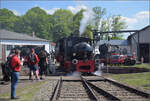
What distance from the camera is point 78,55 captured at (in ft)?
55.1

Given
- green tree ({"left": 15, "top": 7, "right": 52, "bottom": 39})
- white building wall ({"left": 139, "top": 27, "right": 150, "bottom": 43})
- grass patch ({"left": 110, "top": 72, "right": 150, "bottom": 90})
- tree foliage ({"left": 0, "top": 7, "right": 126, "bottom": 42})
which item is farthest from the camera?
green tree ({"left": 15, "top": 7, "right": 52, "bottom": 39})

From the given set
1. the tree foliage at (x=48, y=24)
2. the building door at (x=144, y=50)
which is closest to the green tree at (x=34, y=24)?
the tree foliage at (x=48, y=24)

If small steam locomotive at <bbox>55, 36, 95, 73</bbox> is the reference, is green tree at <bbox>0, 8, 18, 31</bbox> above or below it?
above

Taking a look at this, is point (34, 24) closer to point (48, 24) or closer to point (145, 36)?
point (48, 24)

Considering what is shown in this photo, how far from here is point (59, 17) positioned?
10025cm

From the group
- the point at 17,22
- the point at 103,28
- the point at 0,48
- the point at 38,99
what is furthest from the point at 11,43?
the point at 17,22

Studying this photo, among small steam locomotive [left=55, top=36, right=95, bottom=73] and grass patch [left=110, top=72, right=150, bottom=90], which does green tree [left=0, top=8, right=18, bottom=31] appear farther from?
grass patch [left=110, top=72, right=150, bottom=90]

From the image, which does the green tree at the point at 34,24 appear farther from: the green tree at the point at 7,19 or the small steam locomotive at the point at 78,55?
the small steam locomotive at the point at 78,55

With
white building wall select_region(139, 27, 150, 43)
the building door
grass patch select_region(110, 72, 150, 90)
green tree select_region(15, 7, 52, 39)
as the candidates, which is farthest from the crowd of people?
green tree select_region(15, 7, 52, 39)

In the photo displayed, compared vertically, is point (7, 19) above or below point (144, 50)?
above

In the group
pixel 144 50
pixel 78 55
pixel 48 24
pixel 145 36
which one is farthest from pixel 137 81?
pixel 48 24

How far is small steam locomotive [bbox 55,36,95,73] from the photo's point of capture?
16.1 meters

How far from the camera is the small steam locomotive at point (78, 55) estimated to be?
16.1 m

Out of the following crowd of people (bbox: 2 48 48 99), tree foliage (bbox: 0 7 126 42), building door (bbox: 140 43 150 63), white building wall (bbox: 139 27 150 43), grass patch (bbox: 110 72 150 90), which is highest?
tree foliage (bbox: 0 7 126 42)
